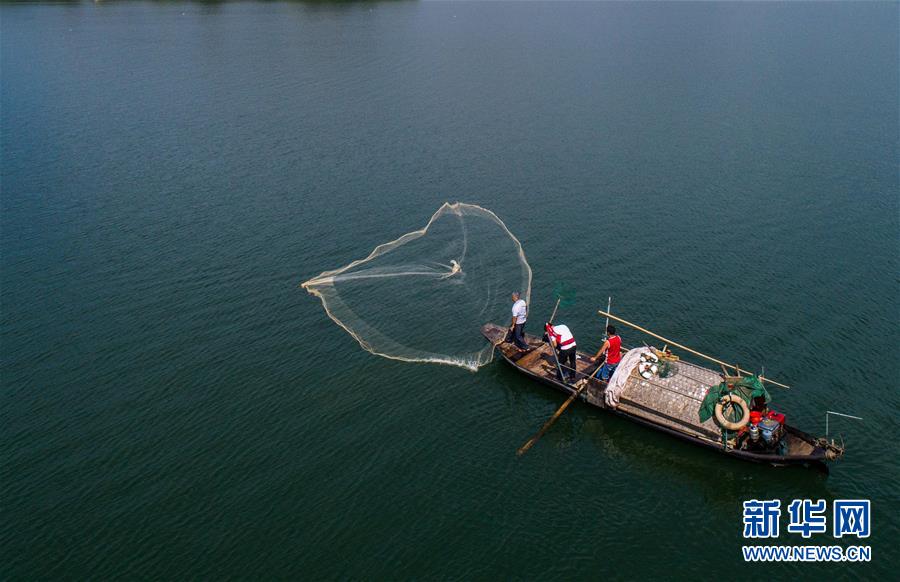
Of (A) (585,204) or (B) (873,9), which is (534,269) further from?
(B) (873,9)

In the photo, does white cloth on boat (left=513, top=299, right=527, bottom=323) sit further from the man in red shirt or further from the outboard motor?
the outboard motor

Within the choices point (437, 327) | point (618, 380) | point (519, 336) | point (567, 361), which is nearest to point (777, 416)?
point (618, 380)

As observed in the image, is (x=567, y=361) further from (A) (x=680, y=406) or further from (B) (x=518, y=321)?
(A) (x=680, y=406)

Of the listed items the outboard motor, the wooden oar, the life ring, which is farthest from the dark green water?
the life ring

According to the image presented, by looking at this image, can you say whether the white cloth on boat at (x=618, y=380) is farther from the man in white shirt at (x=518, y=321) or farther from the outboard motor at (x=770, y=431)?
the outboard motor at (x=770, y=431)

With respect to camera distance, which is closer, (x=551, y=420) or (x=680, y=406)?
(x=680, y=406)
